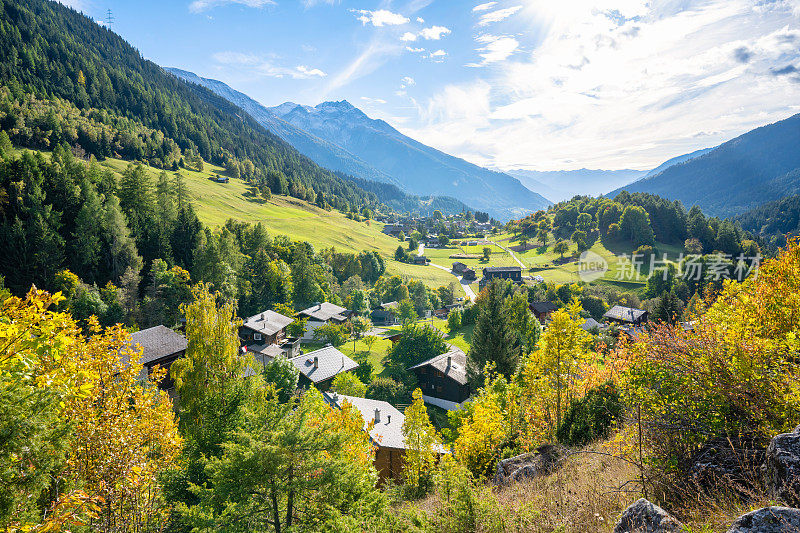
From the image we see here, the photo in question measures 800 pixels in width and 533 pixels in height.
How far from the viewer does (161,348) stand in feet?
130

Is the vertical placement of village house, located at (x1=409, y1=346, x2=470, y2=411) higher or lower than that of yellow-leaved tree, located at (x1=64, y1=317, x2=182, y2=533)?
lower

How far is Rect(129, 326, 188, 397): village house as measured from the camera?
38.1 m

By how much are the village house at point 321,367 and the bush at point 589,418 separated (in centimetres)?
3125

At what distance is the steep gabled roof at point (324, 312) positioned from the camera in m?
70.6

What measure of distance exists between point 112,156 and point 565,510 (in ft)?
Result: 460

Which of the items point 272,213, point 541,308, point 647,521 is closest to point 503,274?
point 541,308

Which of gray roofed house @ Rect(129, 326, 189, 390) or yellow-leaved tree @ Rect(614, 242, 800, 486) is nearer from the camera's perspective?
yellow-leaved tree @ Rect(614, 242, 800, 486)

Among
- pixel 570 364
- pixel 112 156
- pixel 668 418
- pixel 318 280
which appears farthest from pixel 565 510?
pixel 112 156

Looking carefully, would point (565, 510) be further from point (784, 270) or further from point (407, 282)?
point (407, 282)

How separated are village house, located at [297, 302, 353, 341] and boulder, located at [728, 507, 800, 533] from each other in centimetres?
6429

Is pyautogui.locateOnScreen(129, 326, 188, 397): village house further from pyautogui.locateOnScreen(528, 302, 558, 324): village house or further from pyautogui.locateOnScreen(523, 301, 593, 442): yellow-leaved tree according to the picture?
pyautogui.locateOnScreen(528, 302, 558, 324): village house

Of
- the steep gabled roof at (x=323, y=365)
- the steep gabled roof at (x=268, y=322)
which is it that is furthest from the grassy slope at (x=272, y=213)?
the steep gabled roof at (x=323, y=365)

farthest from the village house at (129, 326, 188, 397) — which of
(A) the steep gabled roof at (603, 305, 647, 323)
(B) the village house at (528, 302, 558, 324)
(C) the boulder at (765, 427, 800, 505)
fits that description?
(A) the steep gabled roof at (603, 305, 647, 323)

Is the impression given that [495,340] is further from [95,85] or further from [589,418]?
[95,85]
